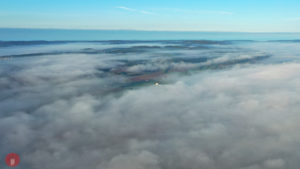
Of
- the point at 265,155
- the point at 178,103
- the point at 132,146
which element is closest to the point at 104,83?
the point at 178,103

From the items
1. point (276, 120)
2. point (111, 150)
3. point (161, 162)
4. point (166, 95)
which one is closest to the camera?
point (161, 162)

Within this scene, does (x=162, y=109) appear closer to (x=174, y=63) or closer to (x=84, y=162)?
(x=84, y=162)

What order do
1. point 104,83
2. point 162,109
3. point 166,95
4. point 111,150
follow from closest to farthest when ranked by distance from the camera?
point 111,150, point 162,109, point 166,95, point 104,83

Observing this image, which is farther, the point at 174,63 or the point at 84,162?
the point at 174,63

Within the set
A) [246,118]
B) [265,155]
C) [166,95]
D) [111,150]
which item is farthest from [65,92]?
[265,155]

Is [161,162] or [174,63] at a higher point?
[174,63]

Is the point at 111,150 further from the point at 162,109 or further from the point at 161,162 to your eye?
the point at 162,109
